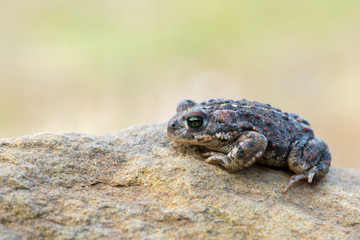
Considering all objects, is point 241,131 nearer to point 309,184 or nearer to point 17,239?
point 309,184

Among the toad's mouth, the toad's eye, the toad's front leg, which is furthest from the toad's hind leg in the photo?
the toad's eye

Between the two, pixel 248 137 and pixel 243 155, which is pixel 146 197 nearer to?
pixel 243 155

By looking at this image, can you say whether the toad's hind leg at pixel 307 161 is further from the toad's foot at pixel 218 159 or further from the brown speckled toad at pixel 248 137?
the toad's foot at pixel 218 159

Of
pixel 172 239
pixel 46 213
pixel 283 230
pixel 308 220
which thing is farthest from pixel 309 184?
pixel 46 213

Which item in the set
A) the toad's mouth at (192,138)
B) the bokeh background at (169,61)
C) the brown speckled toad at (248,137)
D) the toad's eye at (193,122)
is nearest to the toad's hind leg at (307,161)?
the brown speckled toad at (248,137)

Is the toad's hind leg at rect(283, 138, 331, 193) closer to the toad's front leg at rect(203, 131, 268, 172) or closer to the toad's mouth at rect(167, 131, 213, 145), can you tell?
the toad's front leg at rect(203, 131, 268, 172)

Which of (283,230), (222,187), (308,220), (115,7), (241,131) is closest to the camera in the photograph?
(283,230)
